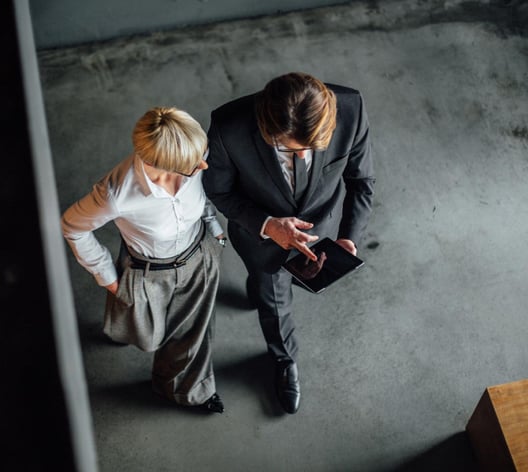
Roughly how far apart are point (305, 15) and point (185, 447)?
339cm

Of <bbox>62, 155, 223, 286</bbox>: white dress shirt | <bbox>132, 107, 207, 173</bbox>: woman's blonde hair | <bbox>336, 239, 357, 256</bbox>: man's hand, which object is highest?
<bbox>132, 107, 207, 173</bbox>: woman's blonde hair

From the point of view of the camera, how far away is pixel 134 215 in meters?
2.16

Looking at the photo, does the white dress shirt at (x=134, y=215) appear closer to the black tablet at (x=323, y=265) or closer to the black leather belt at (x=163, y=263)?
the black leather belt at (x=163, y=263)

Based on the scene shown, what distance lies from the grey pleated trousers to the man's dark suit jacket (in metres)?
0.26

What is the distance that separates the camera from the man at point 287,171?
1.99m

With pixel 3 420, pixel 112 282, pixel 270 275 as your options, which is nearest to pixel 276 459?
pixel 270 275

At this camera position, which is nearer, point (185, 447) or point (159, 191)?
point (159, 191)

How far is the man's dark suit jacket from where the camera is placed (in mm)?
2217

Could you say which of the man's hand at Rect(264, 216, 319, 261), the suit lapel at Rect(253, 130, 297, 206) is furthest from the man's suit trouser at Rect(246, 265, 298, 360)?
the suit lapel at Rect(253, 130, 297, 206)

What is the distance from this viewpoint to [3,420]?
223 mm

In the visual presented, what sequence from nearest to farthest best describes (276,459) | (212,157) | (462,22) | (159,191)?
(159,191) < (212,157) < (276,459) < (462,22)

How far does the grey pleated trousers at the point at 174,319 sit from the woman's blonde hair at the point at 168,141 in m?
0.64

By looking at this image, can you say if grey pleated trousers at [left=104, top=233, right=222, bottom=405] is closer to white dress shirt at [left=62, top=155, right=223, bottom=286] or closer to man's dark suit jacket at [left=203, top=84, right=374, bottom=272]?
white dress shirt at [left=62, top=155, right=223, bottom=286]

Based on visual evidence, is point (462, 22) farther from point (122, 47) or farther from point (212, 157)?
point (212, 157)
